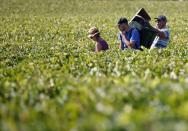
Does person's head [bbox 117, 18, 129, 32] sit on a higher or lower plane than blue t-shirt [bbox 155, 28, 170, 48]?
higher

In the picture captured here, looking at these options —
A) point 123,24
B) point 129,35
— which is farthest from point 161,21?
point 123,24

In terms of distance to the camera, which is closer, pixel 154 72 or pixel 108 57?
pixel 154 72

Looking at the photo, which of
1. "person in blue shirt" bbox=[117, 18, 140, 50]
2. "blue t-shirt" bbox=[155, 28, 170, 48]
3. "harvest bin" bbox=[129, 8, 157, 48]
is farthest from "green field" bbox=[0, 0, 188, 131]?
"blue t-shirt" bbox=[155, 28, 170, 48]

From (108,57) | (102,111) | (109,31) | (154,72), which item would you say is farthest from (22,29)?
(102,111)

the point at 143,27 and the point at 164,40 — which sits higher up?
the point at 143,27

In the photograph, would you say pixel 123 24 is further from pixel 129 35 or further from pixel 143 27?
pixel 143 27

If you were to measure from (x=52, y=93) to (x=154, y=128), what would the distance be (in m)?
3.43

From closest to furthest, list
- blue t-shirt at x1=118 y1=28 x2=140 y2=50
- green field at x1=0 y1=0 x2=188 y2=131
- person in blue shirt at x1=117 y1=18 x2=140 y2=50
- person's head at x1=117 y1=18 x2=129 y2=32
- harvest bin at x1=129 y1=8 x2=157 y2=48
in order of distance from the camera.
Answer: green field at x1=0 y1=0 x2=188 y2=131 → person's head at x1=117 y1=18 x2=129 y2=32 → person in blue shirt at x1=117 y1=18 x2=140 y2=50 → blue t-shirt at x1=118 y1=28 x2=140 y2=50 → harvest bin at x1=129 y1=8 x2=157 y2=48

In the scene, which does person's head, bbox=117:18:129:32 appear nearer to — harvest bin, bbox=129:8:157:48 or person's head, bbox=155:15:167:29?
harvest bin, bbox=129:8:157:48

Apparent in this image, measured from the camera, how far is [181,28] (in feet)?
89.3

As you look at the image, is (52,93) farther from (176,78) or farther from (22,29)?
(22,29)

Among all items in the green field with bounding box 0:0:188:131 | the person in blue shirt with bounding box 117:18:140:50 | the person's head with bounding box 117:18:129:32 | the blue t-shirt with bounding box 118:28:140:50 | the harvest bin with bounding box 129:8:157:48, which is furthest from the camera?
the harvest bin with bounding box 129:8:157:48

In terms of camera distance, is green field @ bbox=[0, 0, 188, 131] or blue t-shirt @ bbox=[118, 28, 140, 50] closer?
green field @ bbox=[0, 0, 188, 131]

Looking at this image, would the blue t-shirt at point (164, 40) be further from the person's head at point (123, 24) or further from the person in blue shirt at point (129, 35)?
the person's head at point (123, 24)
